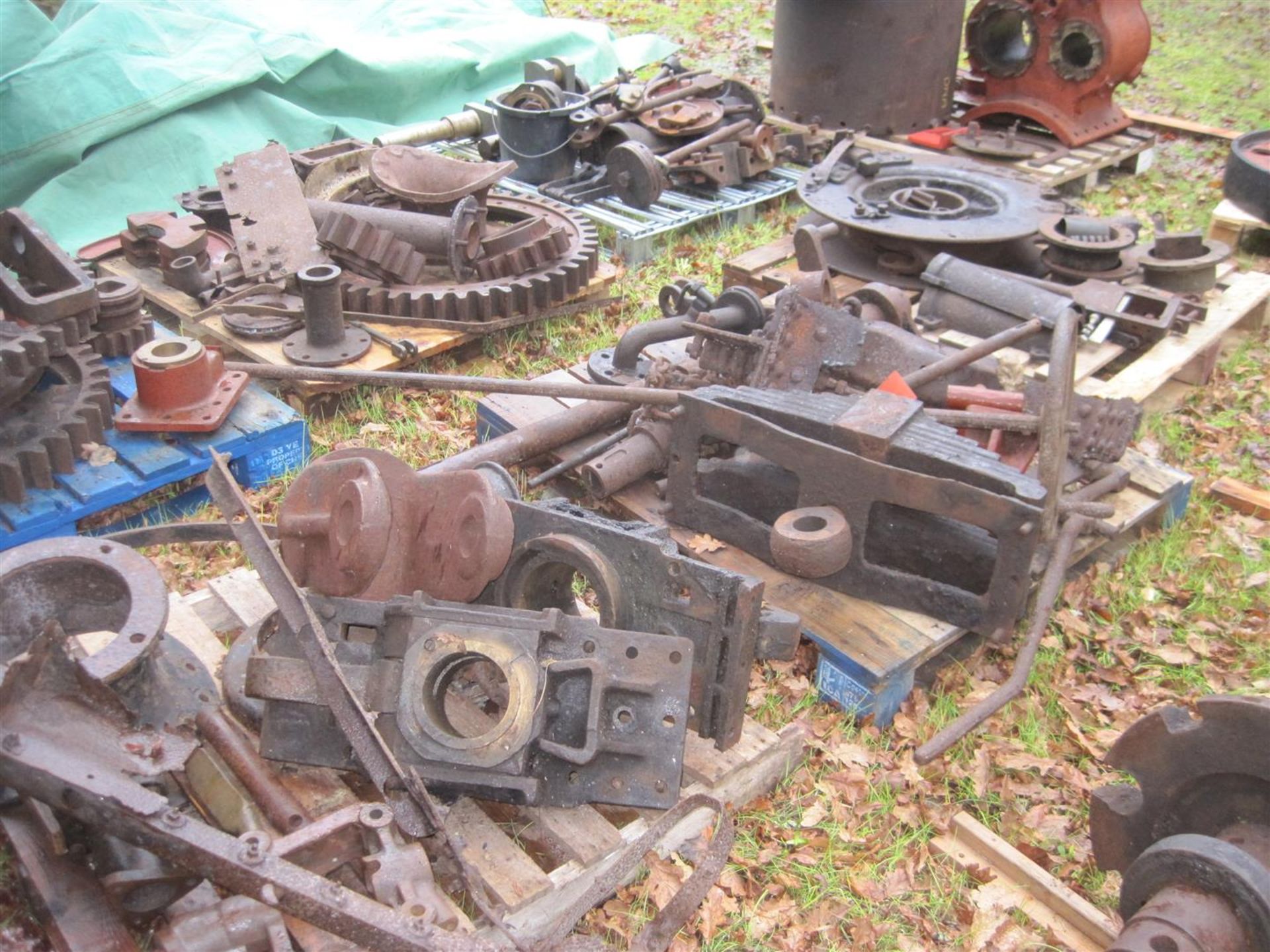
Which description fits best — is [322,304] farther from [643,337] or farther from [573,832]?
[573,832]

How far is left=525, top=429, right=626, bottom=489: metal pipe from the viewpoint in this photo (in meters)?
3.53

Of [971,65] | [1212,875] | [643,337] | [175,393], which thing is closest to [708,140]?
[971,65]

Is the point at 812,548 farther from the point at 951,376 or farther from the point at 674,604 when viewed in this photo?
the point at 951,376

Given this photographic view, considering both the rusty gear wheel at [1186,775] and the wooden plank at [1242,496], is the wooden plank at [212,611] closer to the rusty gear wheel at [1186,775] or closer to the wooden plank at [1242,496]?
the rusty gear wheel at [1186,775]

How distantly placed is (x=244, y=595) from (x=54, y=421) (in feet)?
3.20

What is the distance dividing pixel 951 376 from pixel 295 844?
260 centimetres

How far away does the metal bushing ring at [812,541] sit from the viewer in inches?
109

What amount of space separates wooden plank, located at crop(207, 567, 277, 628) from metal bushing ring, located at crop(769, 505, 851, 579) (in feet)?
4.29

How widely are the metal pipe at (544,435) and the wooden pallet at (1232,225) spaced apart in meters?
3.51

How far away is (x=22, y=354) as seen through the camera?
10.5ft

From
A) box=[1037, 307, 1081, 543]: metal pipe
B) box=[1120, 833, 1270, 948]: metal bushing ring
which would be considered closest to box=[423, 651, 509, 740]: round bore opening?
box=[1120, 833, 1270, 948]: metal bushing ring

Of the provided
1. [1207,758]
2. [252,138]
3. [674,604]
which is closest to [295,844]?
[674,604]

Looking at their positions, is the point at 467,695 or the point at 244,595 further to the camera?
the point at 244,595

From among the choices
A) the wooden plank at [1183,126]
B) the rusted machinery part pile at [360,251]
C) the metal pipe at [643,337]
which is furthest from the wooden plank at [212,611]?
the wooden plank at [1183,126]
